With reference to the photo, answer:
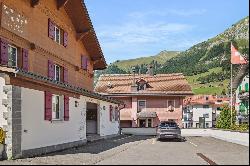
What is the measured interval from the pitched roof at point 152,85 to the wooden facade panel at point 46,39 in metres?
24.2

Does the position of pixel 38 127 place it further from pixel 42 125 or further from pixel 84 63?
pixel 84 63

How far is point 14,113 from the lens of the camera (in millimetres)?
14078

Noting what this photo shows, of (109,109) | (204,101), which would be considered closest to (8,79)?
(109,109)

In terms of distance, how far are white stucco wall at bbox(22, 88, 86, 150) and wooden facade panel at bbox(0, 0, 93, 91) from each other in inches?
109

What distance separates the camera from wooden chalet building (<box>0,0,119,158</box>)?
46.8 feet

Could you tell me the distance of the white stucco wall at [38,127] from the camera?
15102mm

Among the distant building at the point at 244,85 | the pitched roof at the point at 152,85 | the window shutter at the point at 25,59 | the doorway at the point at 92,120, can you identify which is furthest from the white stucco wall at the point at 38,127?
the pitched roof at the point at 152,85

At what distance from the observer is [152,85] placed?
180 ft

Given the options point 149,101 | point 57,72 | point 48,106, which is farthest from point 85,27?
point 149,101

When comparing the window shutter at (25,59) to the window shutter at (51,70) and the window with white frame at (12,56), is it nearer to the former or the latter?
the window with white frame at (12,56)

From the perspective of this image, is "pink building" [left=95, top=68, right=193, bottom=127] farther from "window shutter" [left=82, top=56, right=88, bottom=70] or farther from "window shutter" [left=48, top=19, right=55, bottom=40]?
"window shutter" [left=48, top=19, right=55, bottom=40]

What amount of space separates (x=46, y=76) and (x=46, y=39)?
78.3 inches

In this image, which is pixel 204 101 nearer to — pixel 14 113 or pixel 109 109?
pixel 109 109

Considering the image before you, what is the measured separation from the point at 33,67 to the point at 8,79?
6.69m
